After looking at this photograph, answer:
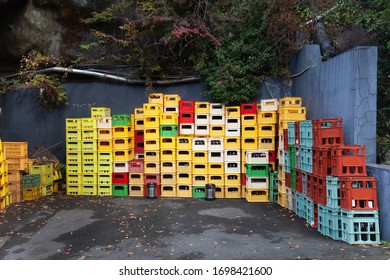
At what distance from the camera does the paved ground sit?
591 centimetres

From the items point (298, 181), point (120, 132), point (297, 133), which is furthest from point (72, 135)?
point (298, 181)

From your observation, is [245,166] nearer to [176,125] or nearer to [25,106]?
[176,125]

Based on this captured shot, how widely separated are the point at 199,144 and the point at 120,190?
3032 mm

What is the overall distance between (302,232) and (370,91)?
3.53m

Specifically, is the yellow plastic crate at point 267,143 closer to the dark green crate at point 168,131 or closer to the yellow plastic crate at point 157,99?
the dark green crate at point 168,131

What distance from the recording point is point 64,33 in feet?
46.2

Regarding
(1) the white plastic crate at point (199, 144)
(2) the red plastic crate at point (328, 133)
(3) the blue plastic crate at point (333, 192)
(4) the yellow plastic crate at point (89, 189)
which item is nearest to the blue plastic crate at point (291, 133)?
(2) the red plastic crate at point (328, 133)

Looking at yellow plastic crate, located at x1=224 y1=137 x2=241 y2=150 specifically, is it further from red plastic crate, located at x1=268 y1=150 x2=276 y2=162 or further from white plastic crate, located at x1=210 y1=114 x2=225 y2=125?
red plastic crate, located at x1=268 y1=150 x2=276 y2=162

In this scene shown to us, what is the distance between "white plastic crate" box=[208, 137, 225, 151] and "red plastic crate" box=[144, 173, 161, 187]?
1940mm

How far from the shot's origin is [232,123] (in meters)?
10.9

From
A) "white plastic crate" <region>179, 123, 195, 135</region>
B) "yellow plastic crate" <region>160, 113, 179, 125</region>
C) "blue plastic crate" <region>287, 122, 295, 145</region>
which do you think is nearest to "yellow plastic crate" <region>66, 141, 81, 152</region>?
"yellow plastic crate" <region>160, 113, 179, 125</region>

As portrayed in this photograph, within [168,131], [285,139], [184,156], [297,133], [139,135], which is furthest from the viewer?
[139,135]

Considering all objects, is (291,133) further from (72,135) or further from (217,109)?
(72,135)

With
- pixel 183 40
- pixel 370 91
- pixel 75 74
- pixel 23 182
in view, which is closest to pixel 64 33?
pixel 75 74
